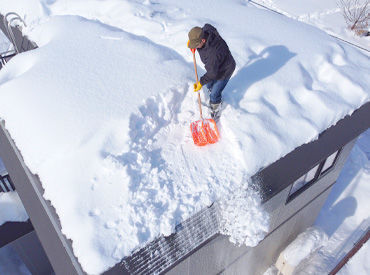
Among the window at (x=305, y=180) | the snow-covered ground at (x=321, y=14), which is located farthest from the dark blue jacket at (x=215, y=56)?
the snow-covered ground at (x=321, y=14)

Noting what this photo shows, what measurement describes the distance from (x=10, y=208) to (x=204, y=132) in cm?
406

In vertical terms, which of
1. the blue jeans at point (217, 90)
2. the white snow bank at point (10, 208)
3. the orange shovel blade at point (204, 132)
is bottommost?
the white snow bank at point (10, 208)

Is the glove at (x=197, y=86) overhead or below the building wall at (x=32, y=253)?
overhead

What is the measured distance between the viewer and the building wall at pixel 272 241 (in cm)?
432

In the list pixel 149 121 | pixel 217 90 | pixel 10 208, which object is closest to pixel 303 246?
pixel 217 90

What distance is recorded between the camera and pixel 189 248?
127 inches

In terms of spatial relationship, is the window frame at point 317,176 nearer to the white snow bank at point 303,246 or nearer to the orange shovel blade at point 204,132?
the white snow bank at point 303,246

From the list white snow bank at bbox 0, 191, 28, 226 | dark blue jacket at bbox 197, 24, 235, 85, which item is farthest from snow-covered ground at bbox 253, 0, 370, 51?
white snow bank at bbox 0, 191, 28, 226

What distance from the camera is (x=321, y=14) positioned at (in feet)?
61.0

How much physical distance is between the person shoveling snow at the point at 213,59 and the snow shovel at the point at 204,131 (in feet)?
0.58

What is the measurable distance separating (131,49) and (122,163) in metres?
2.47

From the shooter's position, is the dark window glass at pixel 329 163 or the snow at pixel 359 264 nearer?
the dark window glass at pixel 329 163

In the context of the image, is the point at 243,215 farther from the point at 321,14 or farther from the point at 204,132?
the point at 321,14

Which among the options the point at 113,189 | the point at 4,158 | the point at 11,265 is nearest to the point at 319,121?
the point at 113,189
